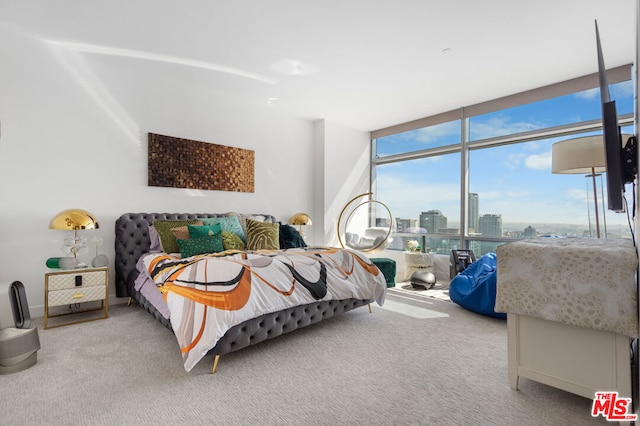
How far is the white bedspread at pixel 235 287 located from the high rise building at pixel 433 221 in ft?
9.43

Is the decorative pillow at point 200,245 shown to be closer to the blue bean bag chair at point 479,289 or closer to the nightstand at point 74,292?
the nightstand at point 74,292

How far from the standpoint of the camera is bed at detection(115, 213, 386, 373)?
207 cm

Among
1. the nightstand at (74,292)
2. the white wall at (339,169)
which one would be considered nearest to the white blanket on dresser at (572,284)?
the nightstand at (74,292)

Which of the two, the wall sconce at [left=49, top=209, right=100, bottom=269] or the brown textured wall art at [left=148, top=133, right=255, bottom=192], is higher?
the brown textured wall art at [left=148, top=133, right=255, bottom=192]

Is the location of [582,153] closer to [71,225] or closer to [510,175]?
[510,175]

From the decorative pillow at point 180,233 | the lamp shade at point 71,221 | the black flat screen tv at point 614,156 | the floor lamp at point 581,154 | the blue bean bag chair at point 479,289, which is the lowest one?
the blue bean bag chair at point 479,289

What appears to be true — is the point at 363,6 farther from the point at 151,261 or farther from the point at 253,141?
the point at 151,261

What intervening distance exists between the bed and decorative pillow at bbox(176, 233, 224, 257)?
2cm

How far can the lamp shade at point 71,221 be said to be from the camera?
9.75ft

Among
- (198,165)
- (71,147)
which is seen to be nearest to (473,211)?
(198,165)

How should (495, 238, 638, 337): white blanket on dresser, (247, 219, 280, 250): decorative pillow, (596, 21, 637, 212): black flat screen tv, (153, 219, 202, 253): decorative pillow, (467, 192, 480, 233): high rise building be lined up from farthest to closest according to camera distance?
(467, 192, 480, 233): high rise building → (247, 219, 280, 250): decorative pillow → (153, 219, 202, 253): decorative pillow → (596, 21, 637, 212): black flat screen tv → (495, 238, 638, 337): white blanket on dresser

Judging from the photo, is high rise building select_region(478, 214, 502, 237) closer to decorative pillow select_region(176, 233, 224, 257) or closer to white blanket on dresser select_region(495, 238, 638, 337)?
white blanket on dresser select_region(495, 238, 638, 337)

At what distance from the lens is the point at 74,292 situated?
302 centimetres

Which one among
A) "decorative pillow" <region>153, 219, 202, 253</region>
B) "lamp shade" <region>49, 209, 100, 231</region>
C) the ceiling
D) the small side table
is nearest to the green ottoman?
the small side table
